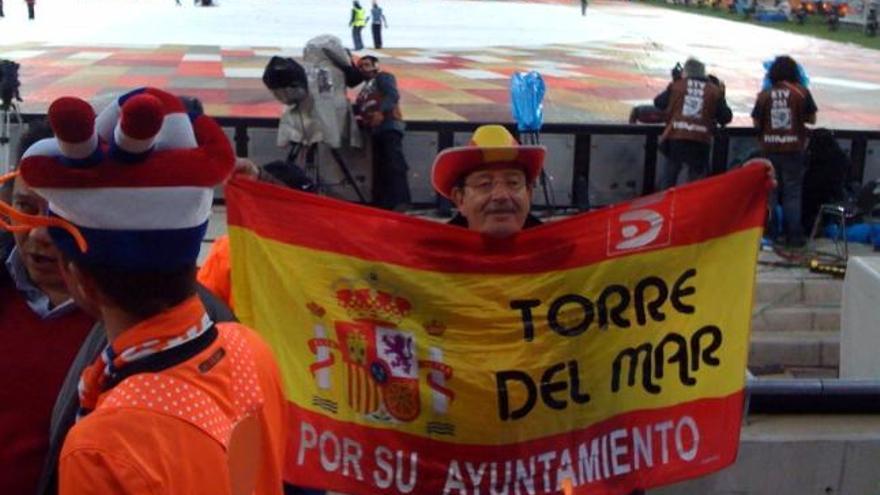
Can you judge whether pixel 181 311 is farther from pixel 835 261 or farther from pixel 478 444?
pixel 835 261

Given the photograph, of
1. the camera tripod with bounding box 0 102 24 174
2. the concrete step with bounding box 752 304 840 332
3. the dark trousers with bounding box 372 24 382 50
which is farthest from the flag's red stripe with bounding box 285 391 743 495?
the dark trousers with bounding box 372 24 382 50

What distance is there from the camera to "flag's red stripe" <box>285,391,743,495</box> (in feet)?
11.6

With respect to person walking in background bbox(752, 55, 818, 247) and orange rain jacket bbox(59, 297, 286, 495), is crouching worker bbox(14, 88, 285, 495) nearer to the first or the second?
orange rain jacket bbox(59, 297, 286, 495)

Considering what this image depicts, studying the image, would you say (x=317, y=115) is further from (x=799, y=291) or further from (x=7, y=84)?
(x=799, y=291)

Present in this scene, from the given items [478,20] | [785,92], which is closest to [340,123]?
[785,92]

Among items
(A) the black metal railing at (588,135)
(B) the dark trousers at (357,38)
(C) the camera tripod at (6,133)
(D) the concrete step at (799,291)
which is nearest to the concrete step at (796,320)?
Answer: (D) the concrete step at (799,291)

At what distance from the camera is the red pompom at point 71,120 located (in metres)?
1.74

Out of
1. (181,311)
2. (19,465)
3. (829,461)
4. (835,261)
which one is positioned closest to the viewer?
(181,311)

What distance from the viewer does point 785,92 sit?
33.4ft

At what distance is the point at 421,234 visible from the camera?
358cm

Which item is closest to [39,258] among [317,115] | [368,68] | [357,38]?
[317,115]

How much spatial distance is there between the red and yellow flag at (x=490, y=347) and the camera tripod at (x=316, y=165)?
751 centimetres

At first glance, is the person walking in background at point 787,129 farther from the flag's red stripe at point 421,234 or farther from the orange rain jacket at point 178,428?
the orange rain jacket at point 178,428

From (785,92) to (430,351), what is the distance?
24.5ft
